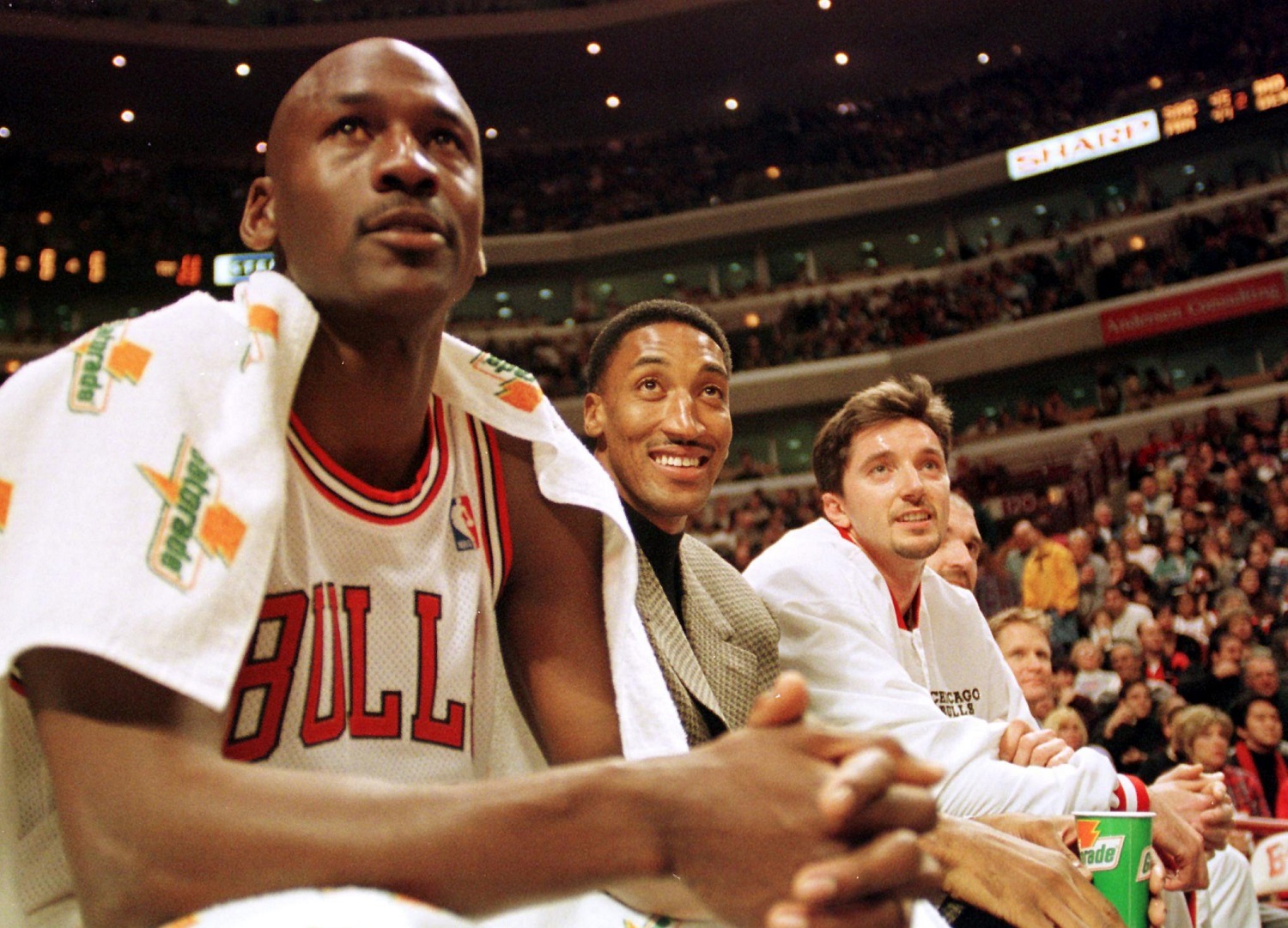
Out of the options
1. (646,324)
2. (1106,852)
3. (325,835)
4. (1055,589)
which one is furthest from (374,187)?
(1055,589)

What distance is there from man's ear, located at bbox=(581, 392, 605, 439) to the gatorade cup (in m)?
1.25

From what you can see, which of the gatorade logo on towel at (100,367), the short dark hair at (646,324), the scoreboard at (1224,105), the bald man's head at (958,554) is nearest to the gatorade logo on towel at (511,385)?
the gatorade logo on towel at (100,367)

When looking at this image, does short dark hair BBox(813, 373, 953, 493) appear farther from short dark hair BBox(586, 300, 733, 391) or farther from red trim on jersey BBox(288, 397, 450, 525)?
red trim on jersey BBox(288, 397, 450, 525)

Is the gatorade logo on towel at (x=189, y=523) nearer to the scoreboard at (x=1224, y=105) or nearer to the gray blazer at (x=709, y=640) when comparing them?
the gray blazer at (x=709, y=640)

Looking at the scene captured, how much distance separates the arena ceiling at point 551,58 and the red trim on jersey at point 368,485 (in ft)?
64.1

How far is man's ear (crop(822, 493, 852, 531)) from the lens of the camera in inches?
113

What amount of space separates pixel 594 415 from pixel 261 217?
1.27 m

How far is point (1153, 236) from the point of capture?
58.9 feet

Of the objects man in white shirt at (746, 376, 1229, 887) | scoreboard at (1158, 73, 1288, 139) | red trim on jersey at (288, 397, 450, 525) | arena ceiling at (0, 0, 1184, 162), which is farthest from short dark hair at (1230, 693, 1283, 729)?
arena ceiling at (0, 0, 1184, 162)

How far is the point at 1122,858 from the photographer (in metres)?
1.81

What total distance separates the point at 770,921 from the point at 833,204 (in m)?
20.2

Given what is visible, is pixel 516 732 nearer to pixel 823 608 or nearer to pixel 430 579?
pixel 430 579

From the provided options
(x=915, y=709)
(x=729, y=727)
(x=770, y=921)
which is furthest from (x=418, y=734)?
(x=915, y=709)

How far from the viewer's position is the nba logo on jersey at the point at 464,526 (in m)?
1.31
